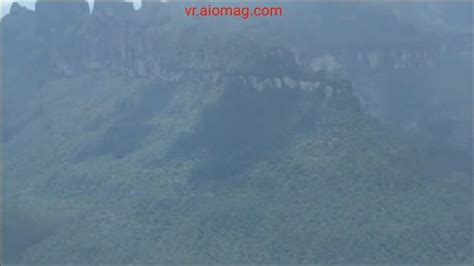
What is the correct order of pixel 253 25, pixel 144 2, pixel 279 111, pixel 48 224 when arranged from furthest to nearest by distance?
1. pixel 144 2
2. pixel 253 25
3. pixel 279 111
4. pixel 48 224

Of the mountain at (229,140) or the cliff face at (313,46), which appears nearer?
the mountain at (229,140)

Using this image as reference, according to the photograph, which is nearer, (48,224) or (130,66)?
(48,224)

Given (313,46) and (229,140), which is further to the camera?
(313,46)

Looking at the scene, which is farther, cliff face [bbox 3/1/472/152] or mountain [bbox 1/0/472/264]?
cliff face [bbox 3/1/472/152]

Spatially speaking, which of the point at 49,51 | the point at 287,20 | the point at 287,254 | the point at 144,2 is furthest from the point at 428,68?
→ the point at 287,254

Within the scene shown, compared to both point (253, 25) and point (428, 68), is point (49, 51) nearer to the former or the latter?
point (253, 25)

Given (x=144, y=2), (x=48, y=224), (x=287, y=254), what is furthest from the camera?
(x=144, y=2)

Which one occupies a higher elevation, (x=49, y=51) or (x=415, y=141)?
(x=49, y=51)

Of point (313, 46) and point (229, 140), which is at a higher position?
point (313, 46)
